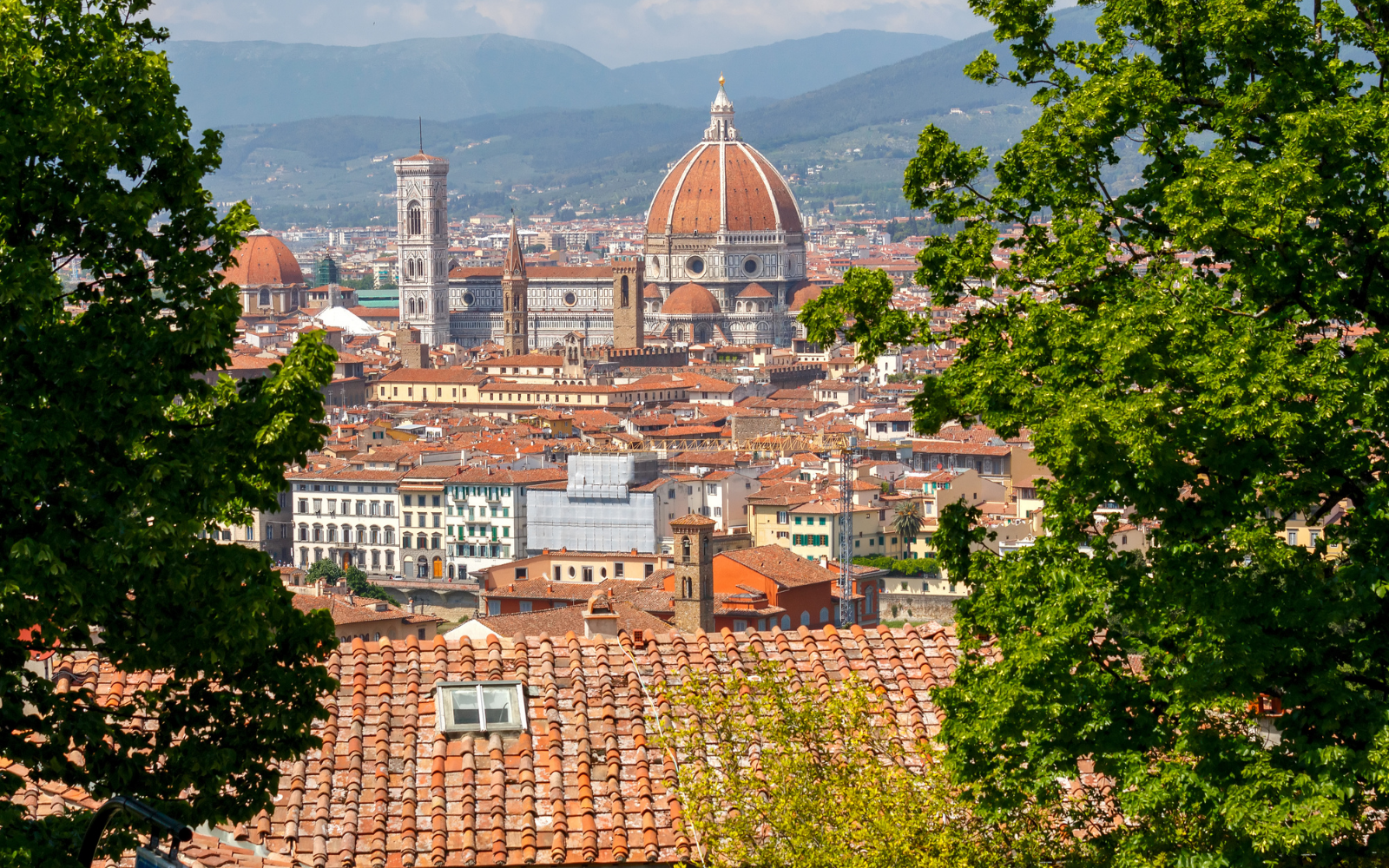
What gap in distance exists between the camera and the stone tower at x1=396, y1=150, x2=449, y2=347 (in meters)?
153

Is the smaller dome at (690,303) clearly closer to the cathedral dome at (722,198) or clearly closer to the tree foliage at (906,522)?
the cathedral dome at (722,198)

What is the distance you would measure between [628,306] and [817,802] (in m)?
134

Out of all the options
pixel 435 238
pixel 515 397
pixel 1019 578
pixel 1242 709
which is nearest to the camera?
pixel 1242 709

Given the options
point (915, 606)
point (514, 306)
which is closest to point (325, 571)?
point (915, 606)

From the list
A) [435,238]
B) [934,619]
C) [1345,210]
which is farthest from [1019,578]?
[435,238]

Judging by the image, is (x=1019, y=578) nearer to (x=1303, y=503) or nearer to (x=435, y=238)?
(x=1303, y=503)

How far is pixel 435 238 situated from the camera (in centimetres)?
15288

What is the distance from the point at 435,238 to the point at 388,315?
24.8 m

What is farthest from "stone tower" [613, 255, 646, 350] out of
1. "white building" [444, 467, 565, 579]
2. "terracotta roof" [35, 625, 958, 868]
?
"terracotta roof" [35, 625, 958, 868]

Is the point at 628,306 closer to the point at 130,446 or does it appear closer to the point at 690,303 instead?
the point at 690,303

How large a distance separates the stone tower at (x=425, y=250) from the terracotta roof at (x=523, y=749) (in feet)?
471

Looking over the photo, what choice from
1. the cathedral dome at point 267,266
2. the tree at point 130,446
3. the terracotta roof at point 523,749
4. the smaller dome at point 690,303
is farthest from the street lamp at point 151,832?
the cathedral dome at point 267,266

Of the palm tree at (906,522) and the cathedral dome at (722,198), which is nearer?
the palm tree at (906,522)

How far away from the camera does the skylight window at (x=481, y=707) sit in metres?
8.73
